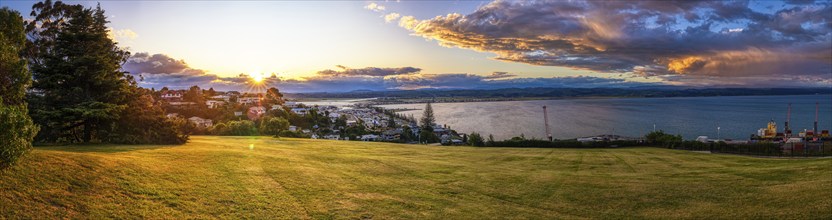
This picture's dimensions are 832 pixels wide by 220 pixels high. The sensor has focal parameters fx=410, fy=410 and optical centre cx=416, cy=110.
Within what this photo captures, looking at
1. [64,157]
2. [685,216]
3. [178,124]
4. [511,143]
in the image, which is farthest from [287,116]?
[685,216]

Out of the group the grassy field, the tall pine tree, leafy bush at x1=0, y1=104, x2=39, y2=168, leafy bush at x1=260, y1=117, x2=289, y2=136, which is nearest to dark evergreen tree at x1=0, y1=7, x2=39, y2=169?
leafy bush at x1=0, y1=104, x2=39, y2=168

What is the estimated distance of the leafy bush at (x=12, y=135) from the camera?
30.2 feet

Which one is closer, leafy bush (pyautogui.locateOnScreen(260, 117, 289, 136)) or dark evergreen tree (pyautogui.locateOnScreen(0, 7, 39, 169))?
dark evergreen tree (pyautogui.locateOnScreen(0, 7, 39, 169))

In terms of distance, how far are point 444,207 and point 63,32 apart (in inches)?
910

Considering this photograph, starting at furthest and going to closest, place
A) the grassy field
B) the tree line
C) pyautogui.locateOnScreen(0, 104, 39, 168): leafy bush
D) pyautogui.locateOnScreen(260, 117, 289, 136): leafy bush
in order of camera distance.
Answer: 1. pyautogui.locateOnScreen(260, 117, 289, 136): leafy bush
2. the tree line
3. the grassy field
4. pyautogui.locateOnScreen(0, 104, 39, 168): leafy bush

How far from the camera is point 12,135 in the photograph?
9.42 metres

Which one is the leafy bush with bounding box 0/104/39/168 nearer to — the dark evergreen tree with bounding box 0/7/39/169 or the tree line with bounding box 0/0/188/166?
the dark evergreen tree with bounding box 0/7/39/169

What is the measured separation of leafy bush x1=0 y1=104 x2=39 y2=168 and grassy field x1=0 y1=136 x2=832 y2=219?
58 centimetres

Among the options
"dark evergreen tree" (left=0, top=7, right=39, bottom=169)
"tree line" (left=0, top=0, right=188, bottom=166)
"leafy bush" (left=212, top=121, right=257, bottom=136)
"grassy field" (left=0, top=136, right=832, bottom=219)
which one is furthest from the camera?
"leafy bush" (left=212, top=121, right=257, bottom=136)

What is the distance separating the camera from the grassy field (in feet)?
32.3

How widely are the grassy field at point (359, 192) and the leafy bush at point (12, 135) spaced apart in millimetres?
585

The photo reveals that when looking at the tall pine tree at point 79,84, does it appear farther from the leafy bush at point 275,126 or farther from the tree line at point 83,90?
the leafy bush at point 275,126

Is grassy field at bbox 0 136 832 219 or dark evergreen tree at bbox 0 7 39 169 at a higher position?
dark evergreen tree at bbox 0 7 39 169

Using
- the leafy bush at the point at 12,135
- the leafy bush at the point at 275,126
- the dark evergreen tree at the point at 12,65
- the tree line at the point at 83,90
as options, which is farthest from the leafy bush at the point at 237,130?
the leafy bush at the point at 12,135
